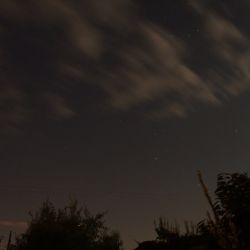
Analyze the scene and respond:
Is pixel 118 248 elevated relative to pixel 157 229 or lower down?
elevated

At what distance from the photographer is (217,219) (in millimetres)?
5266

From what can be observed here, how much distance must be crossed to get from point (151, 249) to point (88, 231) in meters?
23.8

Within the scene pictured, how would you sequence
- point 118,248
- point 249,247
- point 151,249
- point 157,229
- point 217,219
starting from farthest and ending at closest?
point 118,248 < point 157,229 < point 151,249 < point 249,247 < point 217,219

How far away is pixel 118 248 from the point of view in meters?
46.8

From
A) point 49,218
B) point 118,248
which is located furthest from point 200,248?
point 118,248

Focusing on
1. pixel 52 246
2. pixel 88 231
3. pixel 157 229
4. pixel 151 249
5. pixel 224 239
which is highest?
pixel 88 231

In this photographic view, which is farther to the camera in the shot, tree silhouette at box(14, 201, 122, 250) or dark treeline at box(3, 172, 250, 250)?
tree silhouette at box(14, 201, 122, 250)

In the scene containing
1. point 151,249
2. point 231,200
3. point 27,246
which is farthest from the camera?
point 27,246

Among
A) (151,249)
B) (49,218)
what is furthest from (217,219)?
(49,218)

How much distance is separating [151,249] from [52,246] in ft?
63.4

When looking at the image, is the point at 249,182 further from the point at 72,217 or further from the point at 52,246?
the point at 72,217

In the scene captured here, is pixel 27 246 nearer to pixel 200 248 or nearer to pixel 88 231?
pixel 88 231

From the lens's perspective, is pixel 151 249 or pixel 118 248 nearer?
pixel 151 249

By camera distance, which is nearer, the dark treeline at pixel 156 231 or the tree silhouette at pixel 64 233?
the dark treeline at pixel 156 231
